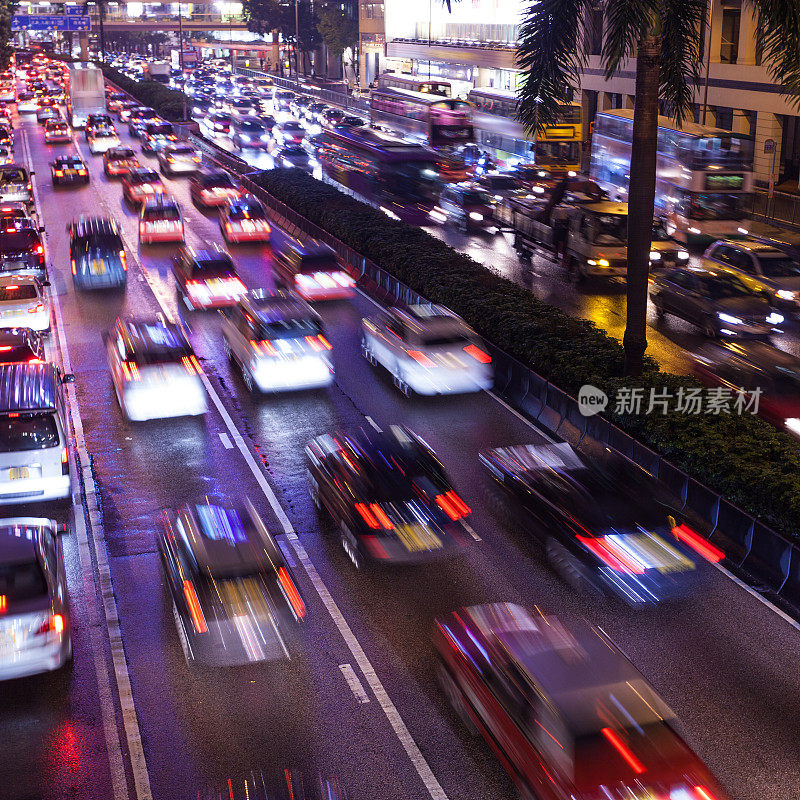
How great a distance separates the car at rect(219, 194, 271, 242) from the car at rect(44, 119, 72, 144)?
38.2 metres

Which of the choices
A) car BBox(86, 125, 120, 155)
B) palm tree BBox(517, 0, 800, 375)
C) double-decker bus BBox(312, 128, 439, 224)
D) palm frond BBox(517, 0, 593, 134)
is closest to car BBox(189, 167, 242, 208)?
double-decker bus BBox(312, 128, 439, 224)

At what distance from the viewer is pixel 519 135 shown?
197 ft

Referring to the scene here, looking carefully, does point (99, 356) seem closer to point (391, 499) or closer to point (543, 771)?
point (391, 499)

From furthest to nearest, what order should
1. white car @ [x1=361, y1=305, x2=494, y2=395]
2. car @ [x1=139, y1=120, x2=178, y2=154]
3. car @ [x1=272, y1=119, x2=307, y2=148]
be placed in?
car @ [x1=272, y1=119, x2=307, y2=148]
car @ [x1=139, y1=120, x2=178, y2=154]
white car @ [x1=361, y1=305, x2=494, y2=395]

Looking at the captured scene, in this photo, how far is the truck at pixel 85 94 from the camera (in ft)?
282

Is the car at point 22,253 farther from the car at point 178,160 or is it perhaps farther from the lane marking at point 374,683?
the car at point 178,160

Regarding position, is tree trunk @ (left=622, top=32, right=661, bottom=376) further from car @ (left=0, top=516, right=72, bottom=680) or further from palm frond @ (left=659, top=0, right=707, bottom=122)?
car @ (left=0, top=516, right=72, bottom=680)

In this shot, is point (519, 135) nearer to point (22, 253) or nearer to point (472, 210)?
point (472, 210)

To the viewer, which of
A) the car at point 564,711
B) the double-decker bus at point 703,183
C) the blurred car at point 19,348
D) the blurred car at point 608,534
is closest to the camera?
the car at point 564,711

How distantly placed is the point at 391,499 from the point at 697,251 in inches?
1099

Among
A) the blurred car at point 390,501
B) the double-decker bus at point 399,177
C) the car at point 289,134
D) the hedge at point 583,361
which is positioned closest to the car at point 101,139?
the car at point 289,134

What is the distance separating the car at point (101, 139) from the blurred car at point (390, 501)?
57.5m

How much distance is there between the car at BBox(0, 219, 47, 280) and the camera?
32.9 meters

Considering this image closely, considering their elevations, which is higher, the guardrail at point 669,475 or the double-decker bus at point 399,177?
the double-decker bus at point 399,177
